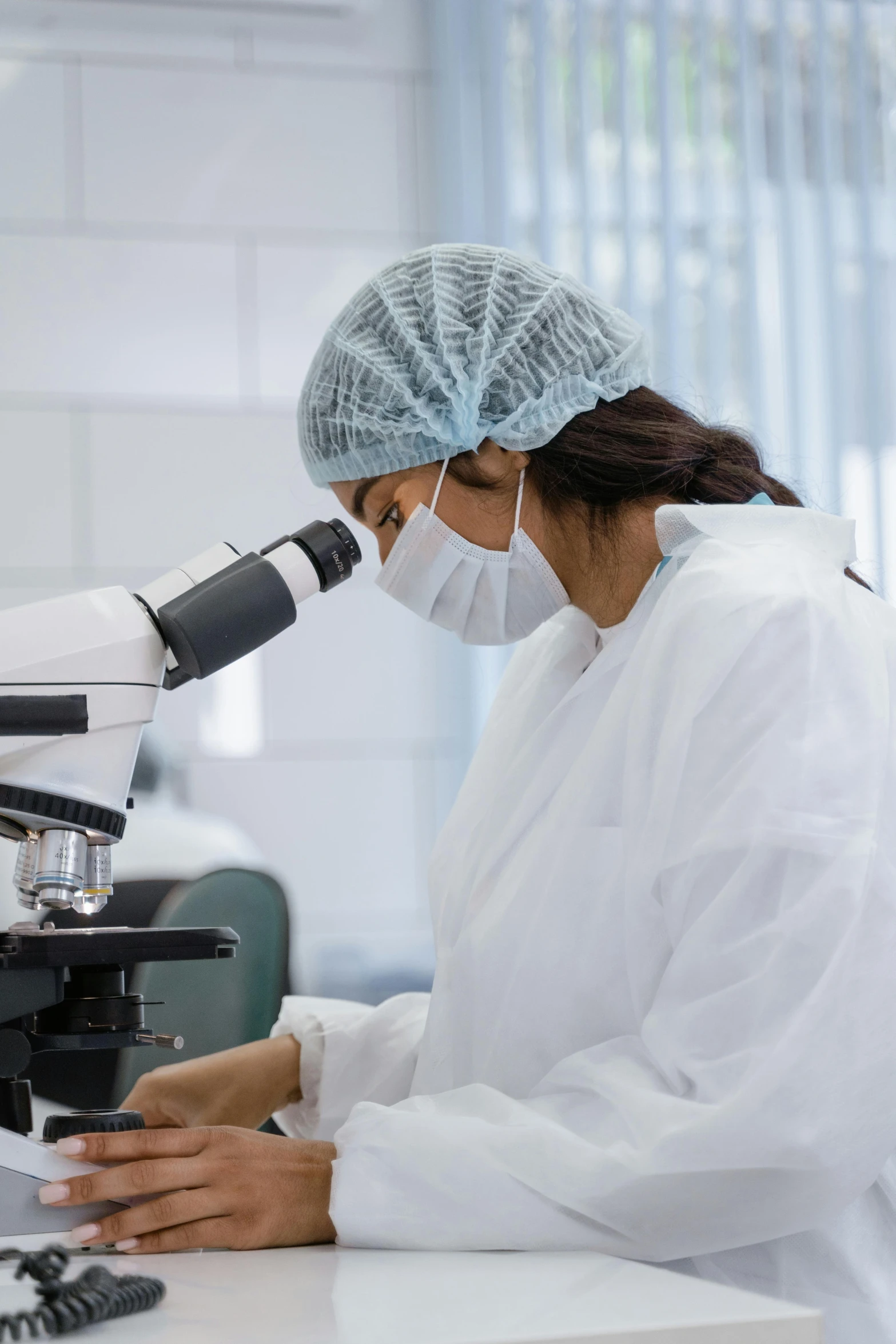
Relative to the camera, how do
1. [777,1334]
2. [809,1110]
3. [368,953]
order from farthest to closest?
[368,953] → [809,1110] → [777,1334]

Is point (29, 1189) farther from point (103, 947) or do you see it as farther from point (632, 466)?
point (632, 466)

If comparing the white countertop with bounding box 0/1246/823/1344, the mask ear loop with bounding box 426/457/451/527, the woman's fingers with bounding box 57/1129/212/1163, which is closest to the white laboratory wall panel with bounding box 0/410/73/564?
the mask ear loop with bounding box 426/457/451/527

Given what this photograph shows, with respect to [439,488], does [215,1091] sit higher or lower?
lower

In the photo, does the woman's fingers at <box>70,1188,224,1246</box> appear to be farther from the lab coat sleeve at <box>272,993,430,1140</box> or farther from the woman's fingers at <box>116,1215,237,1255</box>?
the lab coat sleeve at <box>272,993,430,1140</box>

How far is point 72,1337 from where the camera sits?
54 centimetres

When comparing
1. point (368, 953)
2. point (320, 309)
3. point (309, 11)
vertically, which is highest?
point (309, 11)

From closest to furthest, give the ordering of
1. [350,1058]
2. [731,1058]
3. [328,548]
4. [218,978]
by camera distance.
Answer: [731,1058] → [328,548] → [350,1058] → [218,978]

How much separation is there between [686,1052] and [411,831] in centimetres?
100

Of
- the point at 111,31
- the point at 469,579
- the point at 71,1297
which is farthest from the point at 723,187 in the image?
the point at 71,1297

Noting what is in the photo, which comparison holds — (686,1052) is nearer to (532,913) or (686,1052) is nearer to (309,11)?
(532,913)

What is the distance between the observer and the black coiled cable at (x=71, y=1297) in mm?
536

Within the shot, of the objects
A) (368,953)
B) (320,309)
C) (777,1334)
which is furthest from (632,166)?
(777,1334)

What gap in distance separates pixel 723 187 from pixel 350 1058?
140cm

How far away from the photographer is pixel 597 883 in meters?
0.92
